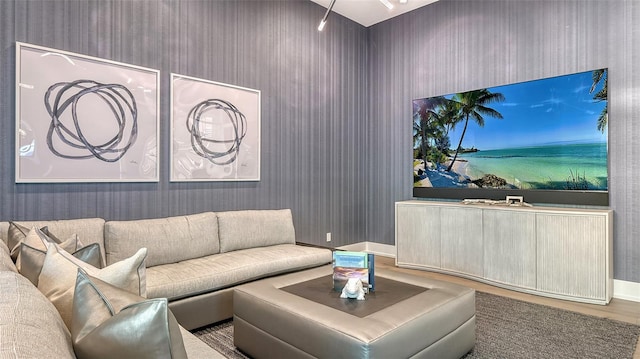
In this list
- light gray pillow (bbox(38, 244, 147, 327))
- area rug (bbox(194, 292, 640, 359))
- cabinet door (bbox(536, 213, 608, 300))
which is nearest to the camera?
light gray pillow (bbox(38, 244, 147, 327))

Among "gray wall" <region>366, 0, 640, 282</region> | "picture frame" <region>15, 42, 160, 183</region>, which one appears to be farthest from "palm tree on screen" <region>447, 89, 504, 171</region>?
"picture frame" <region>15, 42, 160, 183</region>

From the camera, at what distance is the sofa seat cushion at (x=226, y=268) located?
251cm

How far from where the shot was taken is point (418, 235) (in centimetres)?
438

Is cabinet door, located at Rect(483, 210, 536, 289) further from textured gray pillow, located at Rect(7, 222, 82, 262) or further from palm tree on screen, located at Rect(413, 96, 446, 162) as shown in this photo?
textured gray pillow, located at Rect(7, 222, 82, 262)

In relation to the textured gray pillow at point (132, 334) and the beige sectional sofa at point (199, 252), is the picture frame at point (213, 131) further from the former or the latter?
the textured gray pillow at point (132, 334)

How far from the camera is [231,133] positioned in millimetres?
3838

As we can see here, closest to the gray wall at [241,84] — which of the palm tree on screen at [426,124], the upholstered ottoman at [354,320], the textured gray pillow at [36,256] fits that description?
the palm tree on screen at [426,124]

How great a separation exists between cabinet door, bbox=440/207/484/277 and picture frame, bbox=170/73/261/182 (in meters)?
2.19

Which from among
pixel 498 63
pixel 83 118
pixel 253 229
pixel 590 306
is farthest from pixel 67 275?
pixel 498 63

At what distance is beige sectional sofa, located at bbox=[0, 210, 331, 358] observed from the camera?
256 centimetres

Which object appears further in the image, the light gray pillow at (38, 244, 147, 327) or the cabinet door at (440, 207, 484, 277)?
the cabinet door at (440, 207, 484, 277)

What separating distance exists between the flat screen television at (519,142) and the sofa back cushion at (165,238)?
2784 millimetres

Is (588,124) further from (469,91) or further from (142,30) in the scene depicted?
(142,30)

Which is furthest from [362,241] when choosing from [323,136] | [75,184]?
[75,184]
